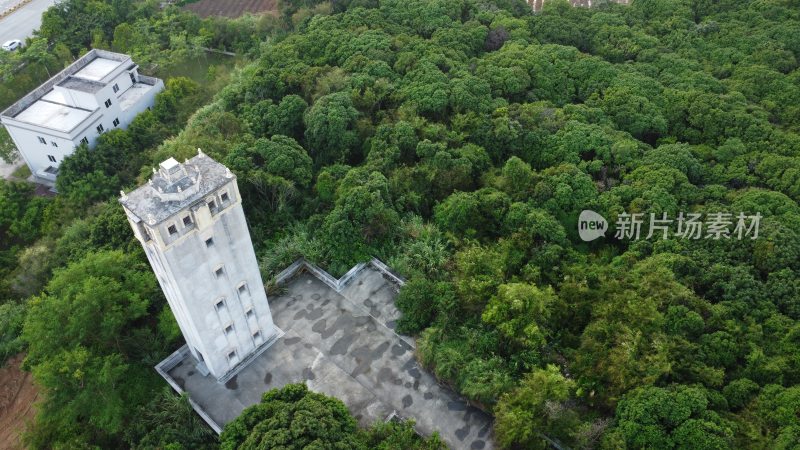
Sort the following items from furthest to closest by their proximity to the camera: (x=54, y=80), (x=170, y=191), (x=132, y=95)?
(x=132, y=95) < (x=54, y=80) < (x=170, y=191)

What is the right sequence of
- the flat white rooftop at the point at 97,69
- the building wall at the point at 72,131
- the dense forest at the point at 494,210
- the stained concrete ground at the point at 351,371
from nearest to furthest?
the dense forest at the point at 494,210 < the stained concrete ground at the point at 351,371 < the building wall at the point at 72,131 < the flat white rooftop at the point at 97,69

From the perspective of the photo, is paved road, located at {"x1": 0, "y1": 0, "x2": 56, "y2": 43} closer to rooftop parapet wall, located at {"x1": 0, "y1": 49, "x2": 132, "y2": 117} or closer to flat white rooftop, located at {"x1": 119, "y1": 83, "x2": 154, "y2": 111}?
rooftop parapet wall, located at {"x1": 0, "y1": 49, "x2": 132, "y2": 117}

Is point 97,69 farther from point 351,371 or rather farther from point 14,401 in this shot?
point 351,371

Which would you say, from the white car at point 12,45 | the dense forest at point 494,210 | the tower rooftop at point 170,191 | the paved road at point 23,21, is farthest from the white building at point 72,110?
the tower rooftop at point 170,191

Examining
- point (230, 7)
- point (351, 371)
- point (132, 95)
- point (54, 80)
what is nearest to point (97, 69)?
point (54, 80)

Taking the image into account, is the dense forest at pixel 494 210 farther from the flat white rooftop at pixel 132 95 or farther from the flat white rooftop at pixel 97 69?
the flat white rooftop at pixel 97 69

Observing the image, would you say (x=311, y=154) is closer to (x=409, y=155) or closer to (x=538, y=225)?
(x=409, y=155)
